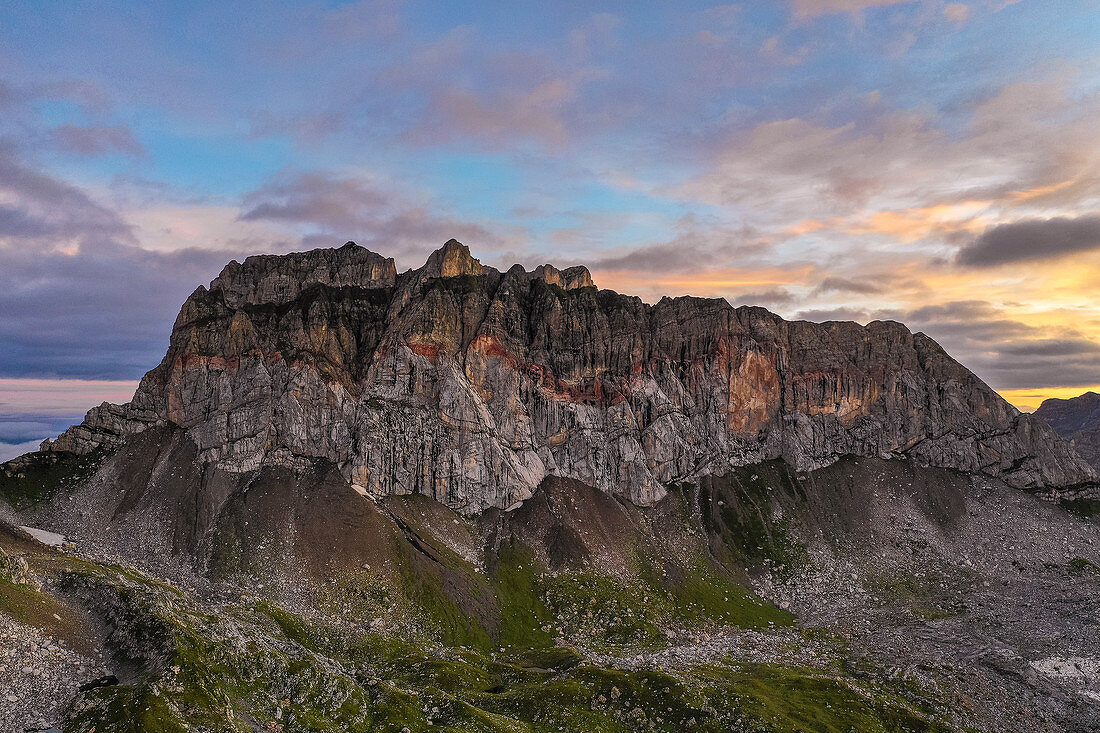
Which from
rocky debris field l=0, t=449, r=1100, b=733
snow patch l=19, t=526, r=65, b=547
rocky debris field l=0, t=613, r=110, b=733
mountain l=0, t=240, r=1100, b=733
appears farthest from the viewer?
snow patch l=19, t=526, r=65, b=547

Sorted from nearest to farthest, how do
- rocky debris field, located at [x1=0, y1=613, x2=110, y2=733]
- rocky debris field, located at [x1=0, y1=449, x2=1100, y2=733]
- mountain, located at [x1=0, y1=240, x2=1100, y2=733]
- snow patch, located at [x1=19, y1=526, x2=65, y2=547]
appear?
rocky debris field, located at [x1=0, y1=613, x2=110, y2=733] → rocky debris field, located at [x1=0, y1=449, x2=1100, y2=733] → mountain, located at [x1=0, y1=240, x2=1100, y2=733] → snow patch, located at [x1=19, y1=526, x2=65, y2=547]

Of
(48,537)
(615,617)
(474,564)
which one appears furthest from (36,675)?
(615,617)

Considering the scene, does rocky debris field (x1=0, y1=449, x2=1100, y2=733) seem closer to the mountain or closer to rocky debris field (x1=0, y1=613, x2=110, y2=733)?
rocky debris field (x1=0, y1=613, x2=110, y2=733)

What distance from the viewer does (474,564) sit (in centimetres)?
15012

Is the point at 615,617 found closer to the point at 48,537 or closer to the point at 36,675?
the point at 36,675

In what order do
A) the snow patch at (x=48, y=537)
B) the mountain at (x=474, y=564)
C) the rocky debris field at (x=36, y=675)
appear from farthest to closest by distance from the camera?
the snow patch at (x=48, y=537), the mountain at (x=474, y=564), the rocky debris field at (x=36, y=675)

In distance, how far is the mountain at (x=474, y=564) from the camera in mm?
78938

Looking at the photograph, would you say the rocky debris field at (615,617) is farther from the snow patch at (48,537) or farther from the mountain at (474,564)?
the snow patch at (48,537)

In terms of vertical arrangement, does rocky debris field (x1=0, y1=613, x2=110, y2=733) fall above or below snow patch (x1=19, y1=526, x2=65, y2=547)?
below

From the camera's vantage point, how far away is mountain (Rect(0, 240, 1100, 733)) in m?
78.9

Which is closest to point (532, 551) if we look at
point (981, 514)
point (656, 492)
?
point (656, 492)

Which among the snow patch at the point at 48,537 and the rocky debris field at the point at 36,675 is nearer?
the rocky debris field at the point at 36,675

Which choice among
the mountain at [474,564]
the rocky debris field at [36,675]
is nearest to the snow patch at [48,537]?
the mountain at [474,564]

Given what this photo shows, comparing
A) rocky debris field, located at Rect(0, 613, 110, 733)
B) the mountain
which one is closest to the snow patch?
the mountain
